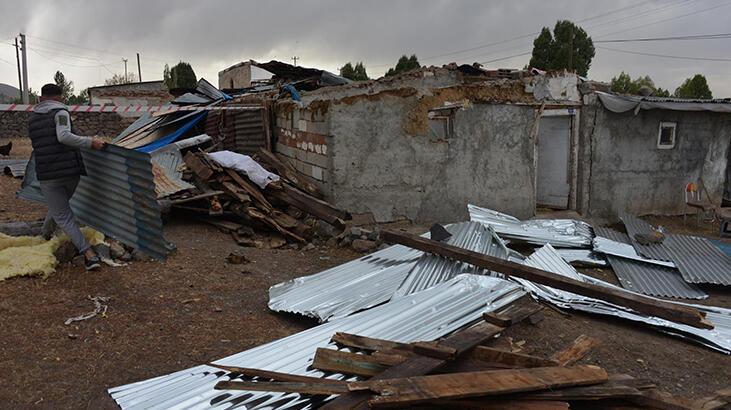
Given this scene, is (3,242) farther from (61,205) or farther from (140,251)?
(140,251)

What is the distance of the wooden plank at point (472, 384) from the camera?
2.57m

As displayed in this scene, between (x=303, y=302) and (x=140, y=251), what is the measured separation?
2219mm

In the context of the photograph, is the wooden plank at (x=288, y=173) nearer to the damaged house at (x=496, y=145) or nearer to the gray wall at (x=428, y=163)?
the damaged house at (x=496, y=145)

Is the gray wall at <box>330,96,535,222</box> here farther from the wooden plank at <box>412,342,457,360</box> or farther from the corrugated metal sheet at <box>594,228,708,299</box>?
the wooden plank at <box>412,342,457,360</box>

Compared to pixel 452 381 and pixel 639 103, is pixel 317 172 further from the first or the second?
pixel 639 103

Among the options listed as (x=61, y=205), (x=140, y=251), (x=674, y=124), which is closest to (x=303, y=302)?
(x=140, y=251)

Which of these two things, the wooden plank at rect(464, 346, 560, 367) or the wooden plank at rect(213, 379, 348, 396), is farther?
the wooden plank at rect(464, 346, 560, 367)

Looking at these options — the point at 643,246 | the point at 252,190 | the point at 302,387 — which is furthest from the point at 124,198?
the point at 643,246

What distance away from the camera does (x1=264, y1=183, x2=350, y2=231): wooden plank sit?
7625 millimetres

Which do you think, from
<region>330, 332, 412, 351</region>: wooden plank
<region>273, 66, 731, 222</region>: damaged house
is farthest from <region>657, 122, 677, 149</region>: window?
<region>330, 332, 412, 351</region>: wooden plank

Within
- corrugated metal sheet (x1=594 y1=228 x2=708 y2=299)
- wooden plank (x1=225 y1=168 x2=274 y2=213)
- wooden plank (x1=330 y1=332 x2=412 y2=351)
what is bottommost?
corrugated metal sheet (x1=594 y1=228 x2=708 y2=299)

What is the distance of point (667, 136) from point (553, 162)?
2.94m

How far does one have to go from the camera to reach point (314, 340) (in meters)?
3.73

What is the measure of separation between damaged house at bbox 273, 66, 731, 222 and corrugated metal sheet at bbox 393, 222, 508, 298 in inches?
71.8
